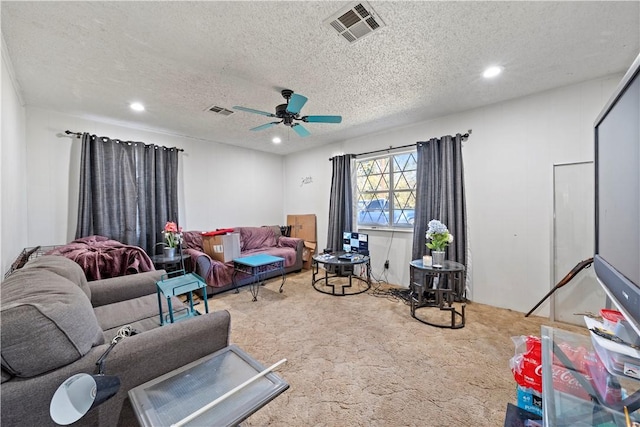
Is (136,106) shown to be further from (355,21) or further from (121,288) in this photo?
(355,21)

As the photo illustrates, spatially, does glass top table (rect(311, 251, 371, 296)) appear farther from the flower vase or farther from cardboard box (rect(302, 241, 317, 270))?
the flower vase

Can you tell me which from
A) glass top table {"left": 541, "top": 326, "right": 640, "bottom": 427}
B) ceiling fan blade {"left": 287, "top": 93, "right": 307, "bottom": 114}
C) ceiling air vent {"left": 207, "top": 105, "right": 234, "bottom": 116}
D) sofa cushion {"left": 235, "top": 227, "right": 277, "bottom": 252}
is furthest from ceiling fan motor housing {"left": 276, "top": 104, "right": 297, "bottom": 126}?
sofa cushion {"left": 235, "top": 227, "right": 277, "bottom": 252}

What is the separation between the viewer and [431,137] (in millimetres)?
3582

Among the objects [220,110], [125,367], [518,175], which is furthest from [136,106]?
[518,175]

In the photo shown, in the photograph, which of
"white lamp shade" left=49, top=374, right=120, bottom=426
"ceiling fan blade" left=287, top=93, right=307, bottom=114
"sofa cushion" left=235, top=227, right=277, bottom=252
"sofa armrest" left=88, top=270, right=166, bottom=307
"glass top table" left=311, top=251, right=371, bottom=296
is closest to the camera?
"white lamp shade" left=49, top=374, right=120, bottom=426

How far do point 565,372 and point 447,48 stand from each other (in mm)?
2183

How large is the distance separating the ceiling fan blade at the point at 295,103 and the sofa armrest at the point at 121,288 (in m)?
2.10

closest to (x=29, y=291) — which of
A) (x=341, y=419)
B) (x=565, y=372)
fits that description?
(x=341, y=419)

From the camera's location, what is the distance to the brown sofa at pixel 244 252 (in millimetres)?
3498

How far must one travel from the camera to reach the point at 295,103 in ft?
Result: 7.67

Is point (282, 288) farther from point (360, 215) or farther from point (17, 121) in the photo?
point (17, 121)

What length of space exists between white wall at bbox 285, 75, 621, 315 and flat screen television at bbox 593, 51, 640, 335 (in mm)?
1973

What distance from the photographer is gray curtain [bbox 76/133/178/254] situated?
3.24 metres

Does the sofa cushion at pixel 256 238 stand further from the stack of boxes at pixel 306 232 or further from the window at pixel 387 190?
the window at pixel 387 190
